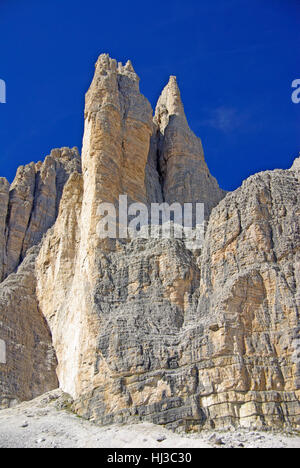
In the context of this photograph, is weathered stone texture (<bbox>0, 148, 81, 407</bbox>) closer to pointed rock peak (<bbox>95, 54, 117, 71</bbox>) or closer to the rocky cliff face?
the rocky cliff face

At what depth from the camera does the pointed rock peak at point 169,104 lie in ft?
200

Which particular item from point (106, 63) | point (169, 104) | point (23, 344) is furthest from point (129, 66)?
point (23, 344)

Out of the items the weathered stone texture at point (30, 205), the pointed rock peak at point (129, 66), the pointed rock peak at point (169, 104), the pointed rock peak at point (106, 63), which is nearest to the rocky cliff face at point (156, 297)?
the pointed rock peak at point (106, 63)

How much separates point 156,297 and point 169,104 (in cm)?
2622

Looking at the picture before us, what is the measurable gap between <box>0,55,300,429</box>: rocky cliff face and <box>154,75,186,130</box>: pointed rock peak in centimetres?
393

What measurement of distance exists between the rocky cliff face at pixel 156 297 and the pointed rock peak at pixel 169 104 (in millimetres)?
3930

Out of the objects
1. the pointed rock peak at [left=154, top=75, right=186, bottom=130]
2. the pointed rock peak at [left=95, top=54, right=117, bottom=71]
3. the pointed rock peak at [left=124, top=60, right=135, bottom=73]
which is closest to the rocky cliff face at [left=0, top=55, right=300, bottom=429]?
the pointed rock peak at [left=95, top=54, right=117, bottom=71]

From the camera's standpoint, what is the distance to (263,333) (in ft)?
118

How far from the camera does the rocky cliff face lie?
34812mm

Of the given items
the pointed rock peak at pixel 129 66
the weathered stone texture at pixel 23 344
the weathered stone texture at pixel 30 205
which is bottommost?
the weathered stone texture at pixel 23 344

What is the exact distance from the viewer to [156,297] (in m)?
40.6

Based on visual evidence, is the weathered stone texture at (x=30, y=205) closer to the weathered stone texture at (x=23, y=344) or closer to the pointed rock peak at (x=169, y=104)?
the weathered stone texture at (x=23, y=344)

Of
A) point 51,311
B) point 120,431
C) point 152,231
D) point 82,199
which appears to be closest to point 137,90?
point 82,199
